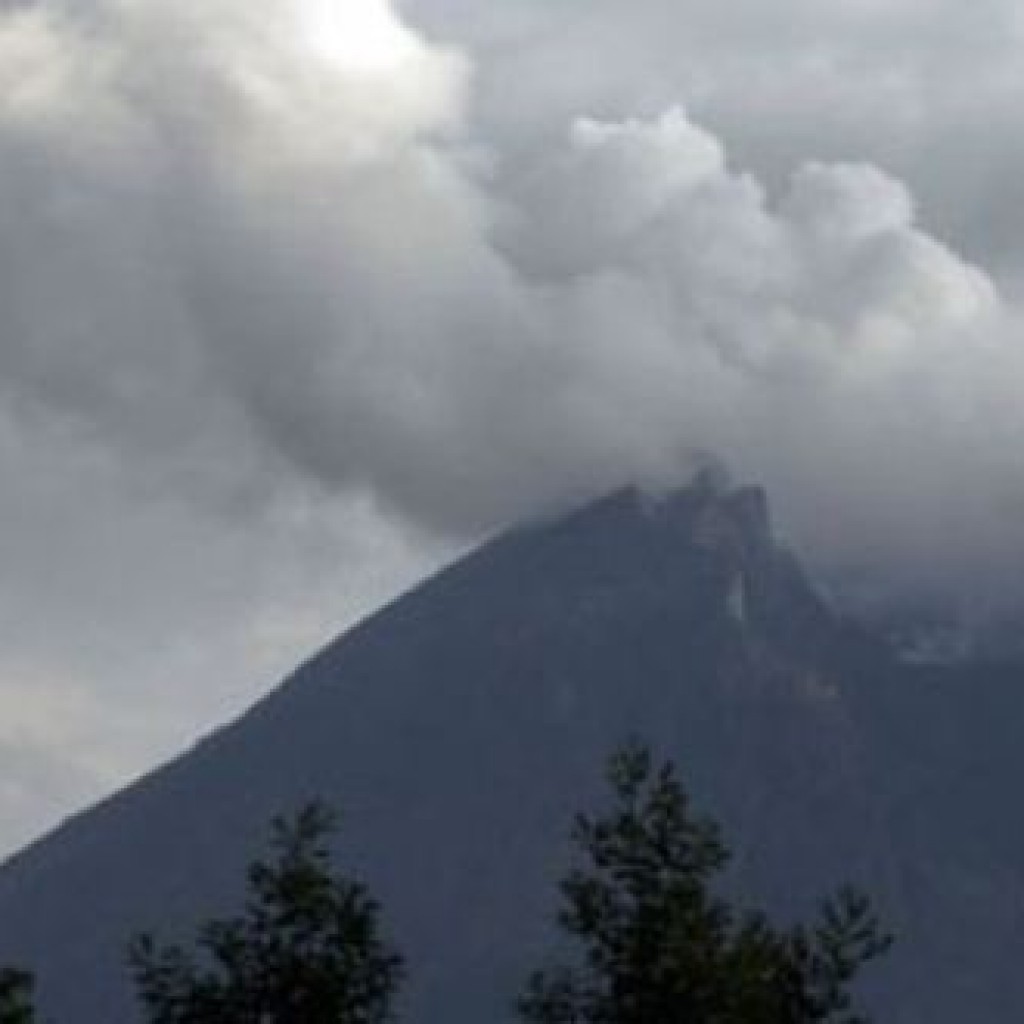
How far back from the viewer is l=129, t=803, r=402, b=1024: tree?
50156 millimetres

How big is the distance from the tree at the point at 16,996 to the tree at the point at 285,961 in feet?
6.41

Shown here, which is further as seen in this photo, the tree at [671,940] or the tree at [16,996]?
the tree at [16,996]

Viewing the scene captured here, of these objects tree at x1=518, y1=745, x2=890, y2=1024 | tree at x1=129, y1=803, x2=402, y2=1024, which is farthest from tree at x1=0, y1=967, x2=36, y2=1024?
tree at x1=518, y1=745, x2=890, y2=1024

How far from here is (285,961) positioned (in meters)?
50.6

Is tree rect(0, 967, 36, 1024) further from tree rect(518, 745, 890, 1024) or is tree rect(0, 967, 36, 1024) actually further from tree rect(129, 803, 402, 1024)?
tree rect(518, 745, 890, 1024)

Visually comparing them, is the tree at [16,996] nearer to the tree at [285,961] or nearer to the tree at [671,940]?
the tree at [285,961]

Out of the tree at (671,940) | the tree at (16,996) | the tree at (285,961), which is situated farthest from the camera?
the tree at (16,996)

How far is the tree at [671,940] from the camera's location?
4991cm

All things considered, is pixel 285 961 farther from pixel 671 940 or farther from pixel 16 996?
pixel 671 940

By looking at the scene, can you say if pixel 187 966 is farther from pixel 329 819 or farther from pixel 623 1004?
pixel 623 1004

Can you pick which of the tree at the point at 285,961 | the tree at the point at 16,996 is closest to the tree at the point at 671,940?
the tree at the point at 285,961

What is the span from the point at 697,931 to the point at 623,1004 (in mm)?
1677

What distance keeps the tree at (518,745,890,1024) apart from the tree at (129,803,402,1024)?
3002mm

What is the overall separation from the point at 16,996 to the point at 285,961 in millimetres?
4859
